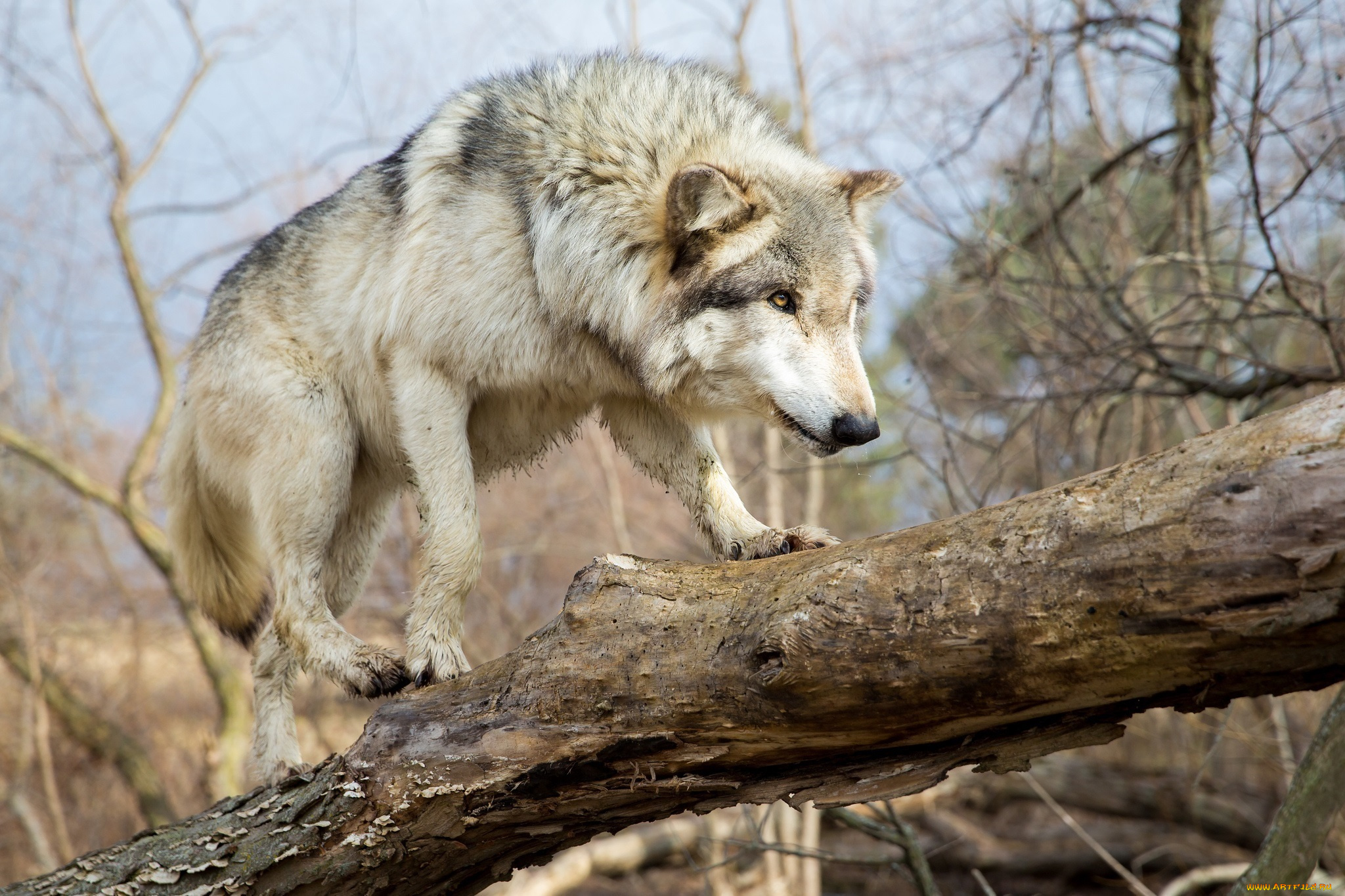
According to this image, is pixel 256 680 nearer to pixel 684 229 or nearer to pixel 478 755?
pixel 478 755

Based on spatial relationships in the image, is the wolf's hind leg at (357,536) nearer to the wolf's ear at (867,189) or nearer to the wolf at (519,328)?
the wolf at (519,328)

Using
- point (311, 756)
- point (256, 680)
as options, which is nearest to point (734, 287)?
point (256, 680)

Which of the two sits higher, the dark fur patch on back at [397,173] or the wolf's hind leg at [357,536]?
the dark fur patch on back at [397,173]

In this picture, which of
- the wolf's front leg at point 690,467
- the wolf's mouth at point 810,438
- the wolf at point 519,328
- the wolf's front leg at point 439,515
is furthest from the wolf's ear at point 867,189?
the wolf's front leg at point 439,515

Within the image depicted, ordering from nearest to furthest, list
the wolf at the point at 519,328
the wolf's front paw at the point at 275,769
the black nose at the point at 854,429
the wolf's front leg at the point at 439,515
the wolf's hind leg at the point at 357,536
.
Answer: the black nose at the point at 854,429
the wolf at the point at 519,328
the wolf's front leg at the point at 439,515
the wolf's front paw at the point at 275,769
the wolf's hind leg at the point at 357,536

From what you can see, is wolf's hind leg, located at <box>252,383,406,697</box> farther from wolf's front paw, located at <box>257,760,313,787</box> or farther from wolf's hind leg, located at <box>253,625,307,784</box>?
wolf's front paw, located at <box>257,760,313,787</box>

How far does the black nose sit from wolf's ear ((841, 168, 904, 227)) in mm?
1029

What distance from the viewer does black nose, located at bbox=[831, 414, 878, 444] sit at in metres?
3.35

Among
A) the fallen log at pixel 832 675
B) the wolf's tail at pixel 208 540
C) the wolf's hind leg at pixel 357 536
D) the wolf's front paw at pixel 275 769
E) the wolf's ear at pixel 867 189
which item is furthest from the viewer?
the wolf's tail at pixel 208 540

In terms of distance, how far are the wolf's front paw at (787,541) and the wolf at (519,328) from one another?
0.5 inches

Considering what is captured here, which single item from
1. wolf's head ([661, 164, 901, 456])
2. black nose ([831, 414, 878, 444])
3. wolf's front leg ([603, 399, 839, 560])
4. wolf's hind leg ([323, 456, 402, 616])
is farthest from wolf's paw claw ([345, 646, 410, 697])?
black nose ([831, 414, 878, 444])

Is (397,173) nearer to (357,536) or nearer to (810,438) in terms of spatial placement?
(357,536)

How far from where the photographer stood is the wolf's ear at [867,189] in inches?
157

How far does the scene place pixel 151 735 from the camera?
485 inches
